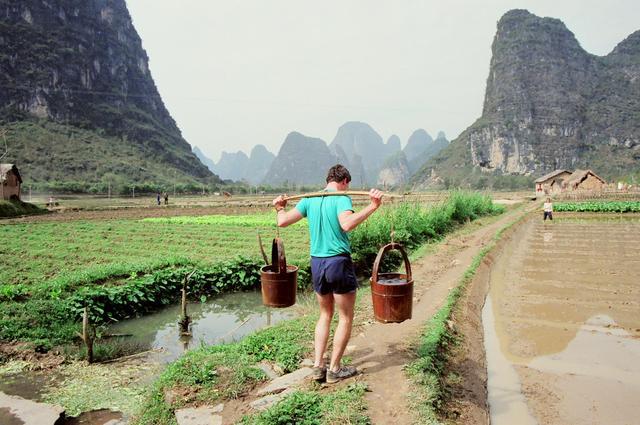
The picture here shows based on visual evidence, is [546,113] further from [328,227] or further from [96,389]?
[96,389]

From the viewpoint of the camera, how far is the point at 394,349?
4.52 meters

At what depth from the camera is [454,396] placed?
3.91m

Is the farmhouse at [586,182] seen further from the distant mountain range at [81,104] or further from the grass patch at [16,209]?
the distant mountain range at [81,104]

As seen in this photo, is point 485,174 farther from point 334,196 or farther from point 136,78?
point 334,196

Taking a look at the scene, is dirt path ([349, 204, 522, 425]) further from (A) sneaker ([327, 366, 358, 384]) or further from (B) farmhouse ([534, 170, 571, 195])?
(B) farmhouse ([534, 170, 571, 195])

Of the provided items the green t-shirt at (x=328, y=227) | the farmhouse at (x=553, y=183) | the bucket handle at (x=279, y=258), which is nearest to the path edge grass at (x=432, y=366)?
the green t-shirt at (x=328, y=227)

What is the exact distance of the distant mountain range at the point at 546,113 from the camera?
356 feet

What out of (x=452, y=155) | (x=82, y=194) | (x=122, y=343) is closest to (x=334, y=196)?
(x=122, y=343)

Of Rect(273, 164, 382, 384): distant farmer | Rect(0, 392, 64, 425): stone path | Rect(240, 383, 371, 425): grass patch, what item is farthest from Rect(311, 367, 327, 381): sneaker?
Rect(0, 392, 64, 425): stone path

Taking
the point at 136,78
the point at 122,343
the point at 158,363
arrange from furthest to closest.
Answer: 1. the point at 136,78
2. the point at 122,343
3. the point at 158,363

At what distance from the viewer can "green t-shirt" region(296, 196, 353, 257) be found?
3.50 meters

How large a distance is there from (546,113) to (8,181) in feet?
412

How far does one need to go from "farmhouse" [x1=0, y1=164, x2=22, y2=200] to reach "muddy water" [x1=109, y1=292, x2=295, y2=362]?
1127 inches

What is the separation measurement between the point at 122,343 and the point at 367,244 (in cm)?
667
